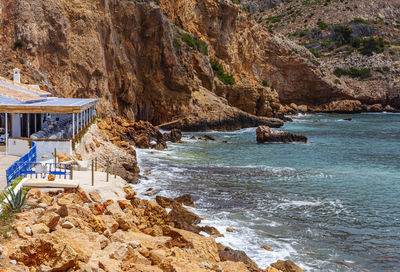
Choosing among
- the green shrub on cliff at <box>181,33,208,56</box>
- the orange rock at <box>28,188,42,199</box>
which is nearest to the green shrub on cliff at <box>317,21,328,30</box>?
the green shrub on cliff at <box>181,33,208,56</box>

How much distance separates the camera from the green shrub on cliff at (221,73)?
67.8 m

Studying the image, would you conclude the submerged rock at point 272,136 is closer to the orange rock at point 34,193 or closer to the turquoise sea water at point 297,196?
the turquoise sea water at point 297,196

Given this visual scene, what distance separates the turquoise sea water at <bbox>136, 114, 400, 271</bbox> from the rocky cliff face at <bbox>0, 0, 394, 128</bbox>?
10.7m

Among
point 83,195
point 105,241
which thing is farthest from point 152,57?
point 105,241

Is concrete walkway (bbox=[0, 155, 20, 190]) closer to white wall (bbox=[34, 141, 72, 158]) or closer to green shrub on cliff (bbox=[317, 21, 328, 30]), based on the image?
white wall (bbox=[34, 141, 72, 158])

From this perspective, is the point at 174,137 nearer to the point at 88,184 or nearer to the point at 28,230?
the point at 88,184

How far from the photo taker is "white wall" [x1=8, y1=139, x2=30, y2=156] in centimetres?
1794

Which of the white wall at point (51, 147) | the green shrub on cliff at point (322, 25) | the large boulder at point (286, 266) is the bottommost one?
the large boulder at point (286, 266)

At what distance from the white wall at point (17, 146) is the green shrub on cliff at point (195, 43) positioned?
4346 cm

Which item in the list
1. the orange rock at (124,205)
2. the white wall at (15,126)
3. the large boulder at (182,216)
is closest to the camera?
the orange rock at (124,205)

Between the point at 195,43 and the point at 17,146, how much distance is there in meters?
46.4

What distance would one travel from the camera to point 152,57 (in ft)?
163

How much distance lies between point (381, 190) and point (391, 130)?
39922mm

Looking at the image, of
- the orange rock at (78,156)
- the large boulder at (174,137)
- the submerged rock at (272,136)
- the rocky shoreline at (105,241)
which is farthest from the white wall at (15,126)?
the submerged rock at (272,136)
